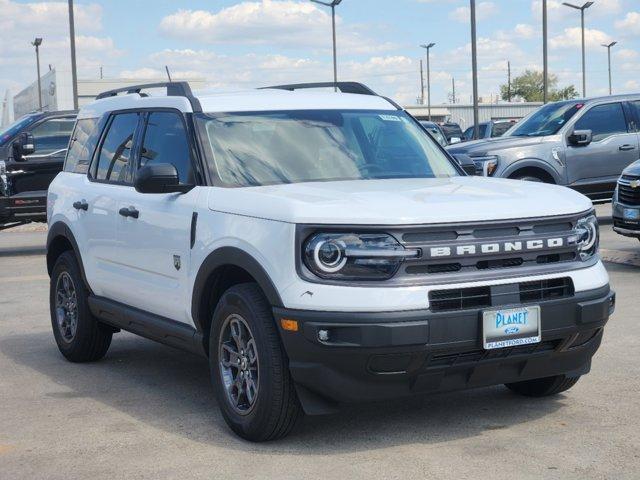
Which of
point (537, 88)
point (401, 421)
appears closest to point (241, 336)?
point (401, 421)

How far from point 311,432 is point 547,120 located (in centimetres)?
1198

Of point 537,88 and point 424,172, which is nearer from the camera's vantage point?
point 424,172

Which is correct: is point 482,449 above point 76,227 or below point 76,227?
below

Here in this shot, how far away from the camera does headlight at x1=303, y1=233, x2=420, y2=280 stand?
504 cm

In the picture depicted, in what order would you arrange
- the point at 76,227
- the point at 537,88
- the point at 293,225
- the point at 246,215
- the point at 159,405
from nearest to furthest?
the point at 293,225 < the point at 246,215 < the point at 159,405 < the point at 76,227 < the point at 537,88

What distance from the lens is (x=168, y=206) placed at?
6277 millimetres

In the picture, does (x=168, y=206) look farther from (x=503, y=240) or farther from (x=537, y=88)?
(x=537, y=88)

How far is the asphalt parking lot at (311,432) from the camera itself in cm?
502

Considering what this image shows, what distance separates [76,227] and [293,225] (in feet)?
9.59

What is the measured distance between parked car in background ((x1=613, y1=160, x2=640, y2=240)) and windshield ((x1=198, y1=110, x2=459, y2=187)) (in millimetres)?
5653

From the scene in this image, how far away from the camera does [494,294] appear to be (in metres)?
5.16

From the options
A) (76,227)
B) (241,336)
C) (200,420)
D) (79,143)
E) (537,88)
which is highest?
(537,88)

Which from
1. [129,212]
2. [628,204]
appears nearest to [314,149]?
[129,212]

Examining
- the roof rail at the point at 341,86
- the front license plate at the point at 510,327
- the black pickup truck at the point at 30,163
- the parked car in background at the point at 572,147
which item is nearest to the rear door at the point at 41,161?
the black pickup truck at the point at 30,163
